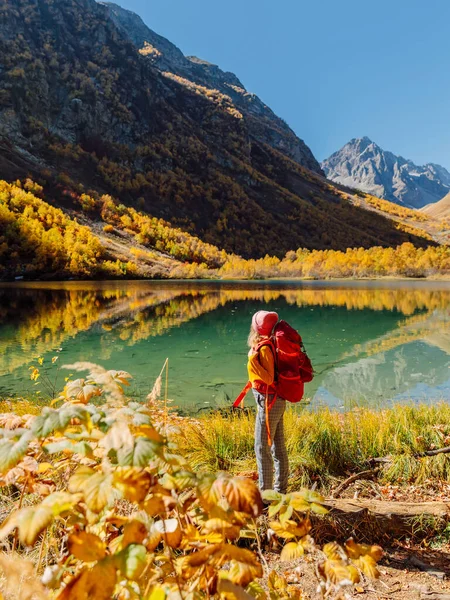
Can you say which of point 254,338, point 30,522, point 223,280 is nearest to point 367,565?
point 30,522

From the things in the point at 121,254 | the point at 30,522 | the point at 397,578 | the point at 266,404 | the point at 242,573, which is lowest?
the point at 397,578

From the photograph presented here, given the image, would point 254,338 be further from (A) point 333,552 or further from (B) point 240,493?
(B) point 240,493

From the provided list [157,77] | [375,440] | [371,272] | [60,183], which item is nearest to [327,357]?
[375,440]

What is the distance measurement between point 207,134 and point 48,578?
584 feet

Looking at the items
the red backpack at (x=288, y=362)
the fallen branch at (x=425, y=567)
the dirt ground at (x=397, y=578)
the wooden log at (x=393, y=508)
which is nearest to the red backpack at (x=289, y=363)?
the red backpack at (x=288, y=362)

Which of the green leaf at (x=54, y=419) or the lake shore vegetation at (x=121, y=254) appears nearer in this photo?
the green leaf at (x=54, y=419)

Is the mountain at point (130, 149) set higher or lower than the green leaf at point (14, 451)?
higher

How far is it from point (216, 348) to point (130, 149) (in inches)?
5330

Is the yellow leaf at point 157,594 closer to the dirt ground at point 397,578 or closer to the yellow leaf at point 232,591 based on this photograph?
the yellow leaf at point 232,591

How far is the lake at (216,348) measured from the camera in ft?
29.6

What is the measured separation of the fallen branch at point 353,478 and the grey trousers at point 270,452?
1.39 feet

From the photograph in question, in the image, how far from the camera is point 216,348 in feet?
45.4

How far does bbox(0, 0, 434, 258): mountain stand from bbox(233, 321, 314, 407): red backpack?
302 feet

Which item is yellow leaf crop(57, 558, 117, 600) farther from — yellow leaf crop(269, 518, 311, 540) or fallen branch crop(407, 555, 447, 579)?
fallen branch crop(407, 555, 447, 579)
